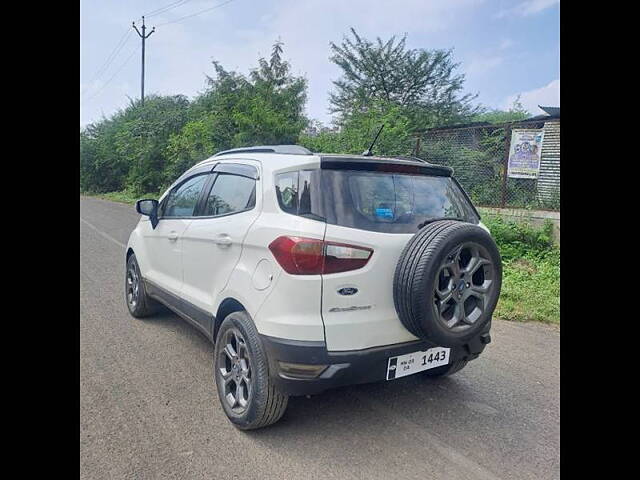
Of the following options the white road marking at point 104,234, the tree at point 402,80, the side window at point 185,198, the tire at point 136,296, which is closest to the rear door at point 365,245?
the side window at point 185,198

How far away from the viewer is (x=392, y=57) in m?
19.4

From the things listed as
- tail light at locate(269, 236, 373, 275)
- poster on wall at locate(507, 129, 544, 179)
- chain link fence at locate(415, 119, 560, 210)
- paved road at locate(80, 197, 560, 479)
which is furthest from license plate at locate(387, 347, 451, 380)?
poster on wall at locate(507, 129, 544, 179)

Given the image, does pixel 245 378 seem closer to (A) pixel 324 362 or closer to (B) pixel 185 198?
(A) pixel 324 362

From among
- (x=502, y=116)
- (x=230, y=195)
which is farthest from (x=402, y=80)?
(x=230, y=195)

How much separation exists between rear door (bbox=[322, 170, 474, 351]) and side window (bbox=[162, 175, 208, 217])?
5.38 feet

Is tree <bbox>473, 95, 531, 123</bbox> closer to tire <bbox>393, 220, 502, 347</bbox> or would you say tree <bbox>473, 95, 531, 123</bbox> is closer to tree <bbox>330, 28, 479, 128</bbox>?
tree <bbox>330, 28, 479, 128</bbox>

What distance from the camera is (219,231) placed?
3.09 meters

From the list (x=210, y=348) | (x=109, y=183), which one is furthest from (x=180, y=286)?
(x=109, y=183)

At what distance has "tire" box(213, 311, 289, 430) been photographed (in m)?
2.57

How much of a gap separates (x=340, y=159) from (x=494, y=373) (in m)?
2.39

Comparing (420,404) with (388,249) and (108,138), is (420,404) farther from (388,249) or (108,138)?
(108,138)

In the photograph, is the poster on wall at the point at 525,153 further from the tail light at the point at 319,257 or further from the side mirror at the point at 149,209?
the tail light at the point at 319,257

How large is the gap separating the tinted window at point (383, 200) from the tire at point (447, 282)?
0.18 metres

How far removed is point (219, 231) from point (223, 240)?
0.12m
